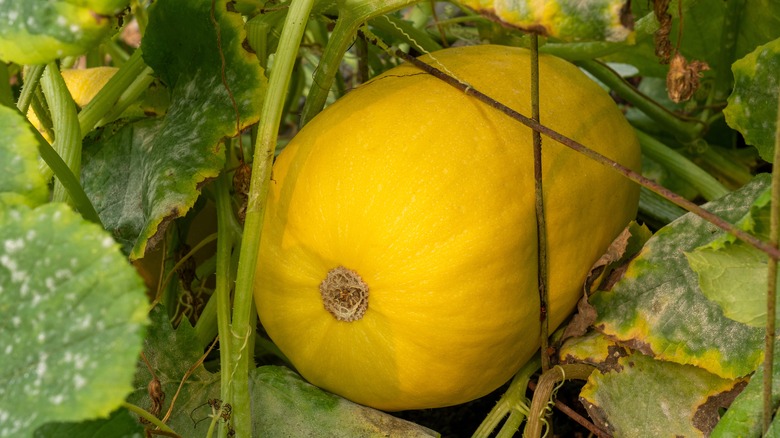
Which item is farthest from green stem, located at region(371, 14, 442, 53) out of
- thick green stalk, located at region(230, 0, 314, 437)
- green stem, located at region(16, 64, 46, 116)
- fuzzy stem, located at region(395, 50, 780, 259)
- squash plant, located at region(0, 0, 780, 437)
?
green stem, located at region(16, 64, 46, 116)

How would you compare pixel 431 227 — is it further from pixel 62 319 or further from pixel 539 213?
pixel 62 319

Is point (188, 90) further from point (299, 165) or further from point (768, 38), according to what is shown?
point (768, 38)

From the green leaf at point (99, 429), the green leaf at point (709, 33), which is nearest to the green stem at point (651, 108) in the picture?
the green leaf at point (709, 33)

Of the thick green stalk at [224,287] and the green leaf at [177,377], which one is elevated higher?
the thick green stalk at [224,287]

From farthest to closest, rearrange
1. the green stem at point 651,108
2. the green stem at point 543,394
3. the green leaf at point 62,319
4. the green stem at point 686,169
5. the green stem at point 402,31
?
the green stem at point 651,108
the green stem at point 686,169
the green stem at point 402,31
the green stem at point 543,394
the green leaf at point 62,319

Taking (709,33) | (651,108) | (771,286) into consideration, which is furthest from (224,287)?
(709,33)

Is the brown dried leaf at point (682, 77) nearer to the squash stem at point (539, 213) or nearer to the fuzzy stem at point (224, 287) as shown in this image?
the squash stem at point (539, 213)

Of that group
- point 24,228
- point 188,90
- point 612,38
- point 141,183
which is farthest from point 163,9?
point 612,38
